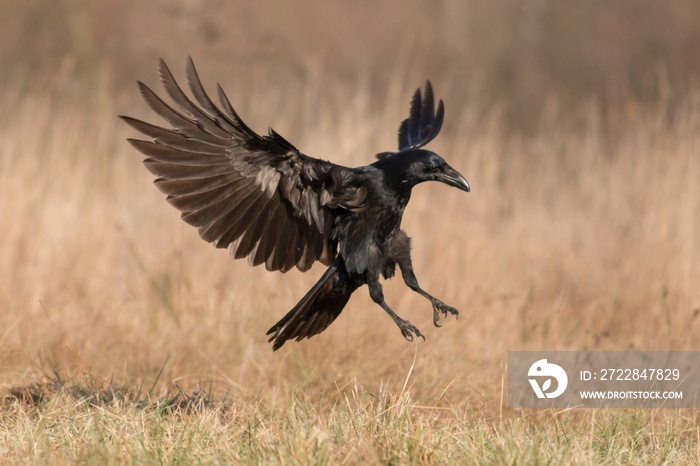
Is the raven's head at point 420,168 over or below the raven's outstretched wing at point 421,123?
below

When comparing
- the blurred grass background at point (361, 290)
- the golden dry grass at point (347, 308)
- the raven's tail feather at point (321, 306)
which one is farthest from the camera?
the blurred grass background at point (361, 290)

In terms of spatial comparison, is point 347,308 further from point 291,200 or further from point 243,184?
point 243,184

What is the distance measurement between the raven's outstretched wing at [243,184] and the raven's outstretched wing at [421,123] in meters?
0.94

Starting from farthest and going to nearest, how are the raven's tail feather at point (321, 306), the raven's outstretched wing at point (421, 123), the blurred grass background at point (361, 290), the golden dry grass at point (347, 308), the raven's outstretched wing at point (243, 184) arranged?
the raven's outstretched wing at point (421, 123), the blurred grass background at point (361, 290), the raven's tail feather at point (321, 306), the raven's outstretched wing at point (243, 184), the golden dry grass at point (347, 308)

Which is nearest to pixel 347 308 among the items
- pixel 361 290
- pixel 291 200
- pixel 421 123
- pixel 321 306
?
pixel 361 290

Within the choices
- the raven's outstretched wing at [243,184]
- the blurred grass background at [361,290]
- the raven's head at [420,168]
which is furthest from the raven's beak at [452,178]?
the blurred grass background at [361,290]

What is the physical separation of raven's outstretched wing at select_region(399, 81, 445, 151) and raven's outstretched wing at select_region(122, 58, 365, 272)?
3.10ft

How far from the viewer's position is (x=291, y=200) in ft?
13.3

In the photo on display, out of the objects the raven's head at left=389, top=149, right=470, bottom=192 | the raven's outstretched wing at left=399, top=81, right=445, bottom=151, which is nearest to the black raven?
the raven's head at left=389, top=149, right=470, bottom=192

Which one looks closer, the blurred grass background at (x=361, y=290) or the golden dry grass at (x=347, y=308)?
the golden dry grass at (x=347, y=308)

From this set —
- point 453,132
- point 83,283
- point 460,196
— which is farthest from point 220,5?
point 83,283

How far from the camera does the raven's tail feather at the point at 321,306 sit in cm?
395

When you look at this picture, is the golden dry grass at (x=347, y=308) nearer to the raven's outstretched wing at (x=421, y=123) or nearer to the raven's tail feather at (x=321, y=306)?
the raven's tail feather at (x=321, y=306)

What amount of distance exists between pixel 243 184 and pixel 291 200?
0.67ft
